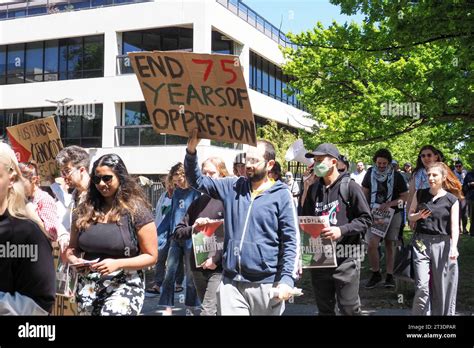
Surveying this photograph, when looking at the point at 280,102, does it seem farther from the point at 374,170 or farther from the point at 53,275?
the point at 53,275

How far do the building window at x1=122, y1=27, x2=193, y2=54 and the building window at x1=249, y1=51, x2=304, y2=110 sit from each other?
13.0ft

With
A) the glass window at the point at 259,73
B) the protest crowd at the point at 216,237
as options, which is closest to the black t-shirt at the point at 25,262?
the protest crowd at the point at 216,237

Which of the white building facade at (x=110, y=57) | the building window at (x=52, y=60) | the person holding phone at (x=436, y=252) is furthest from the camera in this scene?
the building window at (x=52, y=60)

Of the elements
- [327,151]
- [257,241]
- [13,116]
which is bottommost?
[257,241]

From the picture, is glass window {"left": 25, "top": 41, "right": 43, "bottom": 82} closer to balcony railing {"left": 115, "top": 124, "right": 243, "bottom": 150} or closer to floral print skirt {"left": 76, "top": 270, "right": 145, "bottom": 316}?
balcony railing {"left": 115, "top": 124, "right": 243, "bottom": 150}

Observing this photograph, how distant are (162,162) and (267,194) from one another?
2236cm

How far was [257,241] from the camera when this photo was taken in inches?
169

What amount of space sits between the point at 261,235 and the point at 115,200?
1.05 m

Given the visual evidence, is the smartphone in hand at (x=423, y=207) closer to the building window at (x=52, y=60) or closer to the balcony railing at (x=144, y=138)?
the balcony railing at (x=144, y=138)

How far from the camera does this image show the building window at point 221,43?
90.7 ft

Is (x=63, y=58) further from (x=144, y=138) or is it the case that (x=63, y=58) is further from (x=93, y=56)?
(x=144, y=138)

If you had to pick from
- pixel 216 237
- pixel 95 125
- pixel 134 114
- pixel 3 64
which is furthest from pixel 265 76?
pixel 216 237

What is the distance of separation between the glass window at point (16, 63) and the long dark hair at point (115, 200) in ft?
95.1
